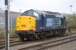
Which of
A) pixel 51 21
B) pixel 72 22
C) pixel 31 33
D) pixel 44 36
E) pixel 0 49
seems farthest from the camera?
pixel 72 22

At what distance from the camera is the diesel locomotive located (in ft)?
60.5

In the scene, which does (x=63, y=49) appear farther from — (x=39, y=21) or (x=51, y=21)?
(x=51, y=21)

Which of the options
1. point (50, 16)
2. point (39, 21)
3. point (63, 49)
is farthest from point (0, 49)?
point (50, 16)

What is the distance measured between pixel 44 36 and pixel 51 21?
6.18ft

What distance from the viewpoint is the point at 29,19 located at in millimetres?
18453

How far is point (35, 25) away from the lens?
1861 cm

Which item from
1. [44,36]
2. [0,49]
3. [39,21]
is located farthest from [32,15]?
[0,49]

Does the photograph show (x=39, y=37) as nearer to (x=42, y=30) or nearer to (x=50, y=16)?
(x=42, y=30)

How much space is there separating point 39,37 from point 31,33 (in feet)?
3.55

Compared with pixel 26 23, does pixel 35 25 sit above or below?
below

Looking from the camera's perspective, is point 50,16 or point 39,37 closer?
point 39,37

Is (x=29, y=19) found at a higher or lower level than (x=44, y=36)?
higher

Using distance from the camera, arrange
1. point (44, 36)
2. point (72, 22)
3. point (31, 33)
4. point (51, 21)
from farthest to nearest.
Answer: point (72, 22) → point (51, 21) → point (44, 36) → point (31, 33)

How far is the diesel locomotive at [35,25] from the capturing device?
18.5 metres
